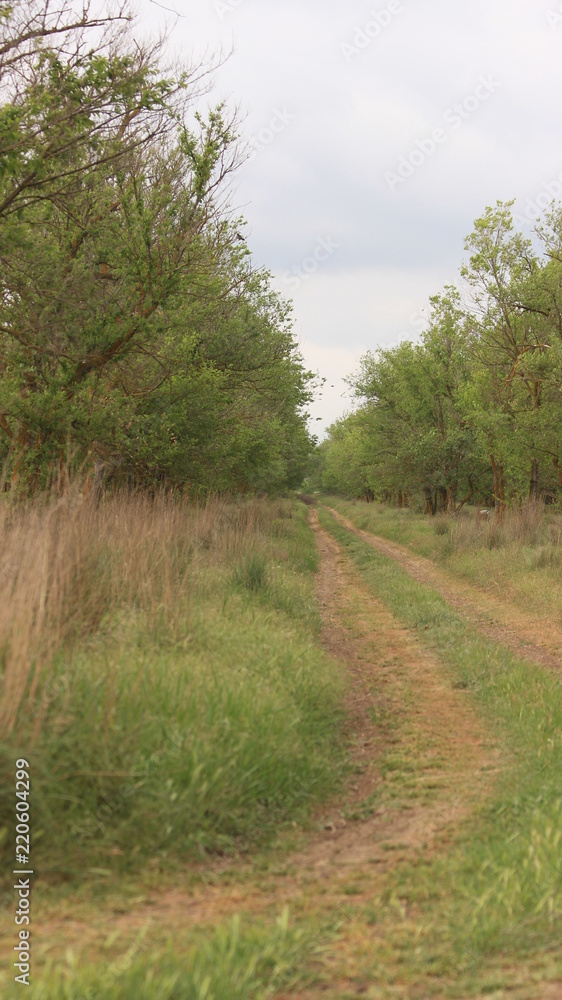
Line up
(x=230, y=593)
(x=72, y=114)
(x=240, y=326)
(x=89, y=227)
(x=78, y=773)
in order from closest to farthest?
(x=78, y=773), (x=72, y=114), (x=230, y=593), (x=89, y=227), (x=240, y=326)

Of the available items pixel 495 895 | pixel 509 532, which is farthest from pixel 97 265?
pixel 509 532

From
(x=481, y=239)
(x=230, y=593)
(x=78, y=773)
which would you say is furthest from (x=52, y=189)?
(x=481, y=239)

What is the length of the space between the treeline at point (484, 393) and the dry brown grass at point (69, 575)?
1426 centimetres

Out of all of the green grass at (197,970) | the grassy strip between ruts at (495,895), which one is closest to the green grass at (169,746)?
the green grass at (197,970)

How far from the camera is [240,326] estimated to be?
18344 millimetres

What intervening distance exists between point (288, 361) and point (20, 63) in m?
16.7

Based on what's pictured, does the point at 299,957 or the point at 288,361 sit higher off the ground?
the point at 288,361

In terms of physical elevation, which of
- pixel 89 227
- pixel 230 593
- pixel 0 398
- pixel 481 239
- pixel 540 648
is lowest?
pixel 540 648

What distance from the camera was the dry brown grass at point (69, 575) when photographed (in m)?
3.94

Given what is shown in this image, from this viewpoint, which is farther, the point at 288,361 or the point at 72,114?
the point at 288,361

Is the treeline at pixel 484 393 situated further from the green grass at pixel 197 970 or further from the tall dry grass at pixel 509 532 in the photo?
the green grass at pixel 197 970

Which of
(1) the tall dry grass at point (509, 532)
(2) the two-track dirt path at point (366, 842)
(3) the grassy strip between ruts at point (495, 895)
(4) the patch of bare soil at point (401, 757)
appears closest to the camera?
(3) the grassy strip between ruts at point (495, 895)

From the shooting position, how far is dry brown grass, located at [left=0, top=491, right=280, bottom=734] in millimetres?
3943

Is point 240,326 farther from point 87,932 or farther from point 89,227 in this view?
point 87,932
